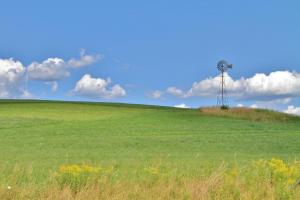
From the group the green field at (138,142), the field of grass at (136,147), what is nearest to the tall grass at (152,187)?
the field of grass at (136,147)

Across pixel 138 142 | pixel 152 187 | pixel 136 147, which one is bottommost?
pixel 136 147

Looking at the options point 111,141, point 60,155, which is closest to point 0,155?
point 60,155

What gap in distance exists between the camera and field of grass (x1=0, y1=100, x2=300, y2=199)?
15.3 meters

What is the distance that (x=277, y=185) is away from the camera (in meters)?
11.5

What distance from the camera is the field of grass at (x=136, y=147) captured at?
15.3 m

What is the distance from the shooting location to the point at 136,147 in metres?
26.6

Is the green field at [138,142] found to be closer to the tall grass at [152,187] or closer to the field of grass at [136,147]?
the field of grass at [136,147]

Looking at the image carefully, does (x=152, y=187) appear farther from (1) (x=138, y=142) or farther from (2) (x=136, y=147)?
(1) (x=138, y=142)

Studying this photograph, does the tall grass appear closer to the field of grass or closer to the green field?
the field of grass

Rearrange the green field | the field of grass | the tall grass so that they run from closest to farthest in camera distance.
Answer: the tall grass, the field of grass, the green field

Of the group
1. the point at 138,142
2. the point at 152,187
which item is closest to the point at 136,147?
the point at 138,142

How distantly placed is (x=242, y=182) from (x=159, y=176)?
1.69m

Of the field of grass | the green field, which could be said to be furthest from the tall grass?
the green field

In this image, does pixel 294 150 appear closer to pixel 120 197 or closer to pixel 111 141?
pixel 111 141
